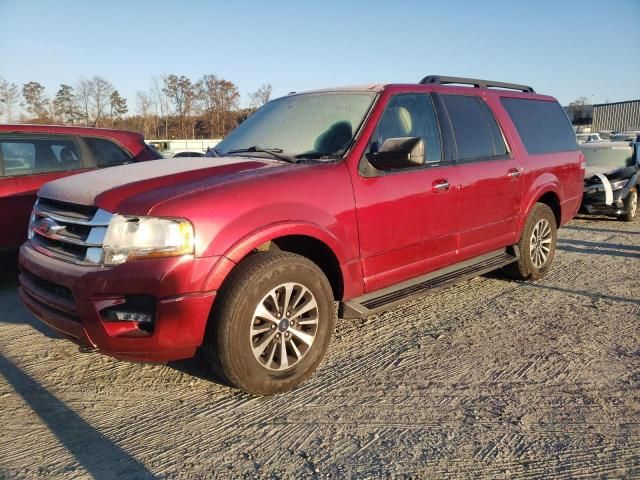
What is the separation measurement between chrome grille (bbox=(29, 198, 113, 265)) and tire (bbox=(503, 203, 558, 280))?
13.2 feet

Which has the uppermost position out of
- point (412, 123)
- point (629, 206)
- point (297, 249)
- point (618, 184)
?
point (412, 123)

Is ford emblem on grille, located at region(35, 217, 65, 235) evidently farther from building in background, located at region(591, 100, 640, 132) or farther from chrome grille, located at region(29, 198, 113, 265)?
building in background, located at region(591, 100, 640, 132)

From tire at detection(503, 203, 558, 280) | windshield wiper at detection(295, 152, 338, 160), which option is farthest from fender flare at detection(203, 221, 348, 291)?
tire at detection(503, 203, 558, 280)

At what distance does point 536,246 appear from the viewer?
17.8 ft

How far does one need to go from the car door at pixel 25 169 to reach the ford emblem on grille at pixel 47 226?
2.16 meters

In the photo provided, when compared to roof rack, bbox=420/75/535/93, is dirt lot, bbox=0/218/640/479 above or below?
below

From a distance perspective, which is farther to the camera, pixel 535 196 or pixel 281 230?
pixel 535 196

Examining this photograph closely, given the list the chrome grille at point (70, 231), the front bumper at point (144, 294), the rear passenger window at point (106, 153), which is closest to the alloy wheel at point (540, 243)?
the front bumper at point (144, 294)

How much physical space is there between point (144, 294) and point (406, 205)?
1.97 m

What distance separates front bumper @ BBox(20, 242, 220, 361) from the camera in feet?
8.70

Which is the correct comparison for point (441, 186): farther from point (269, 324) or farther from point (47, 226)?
point (47, 226)

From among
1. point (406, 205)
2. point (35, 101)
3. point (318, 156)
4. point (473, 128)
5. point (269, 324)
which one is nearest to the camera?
point (269, 324)

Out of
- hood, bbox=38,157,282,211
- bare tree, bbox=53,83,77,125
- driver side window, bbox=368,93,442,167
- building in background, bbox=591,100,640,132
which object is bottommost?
hood, bbox=38,157,282,211

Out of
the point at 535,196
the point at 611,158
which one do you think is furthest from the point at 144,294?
the point at 611,158
